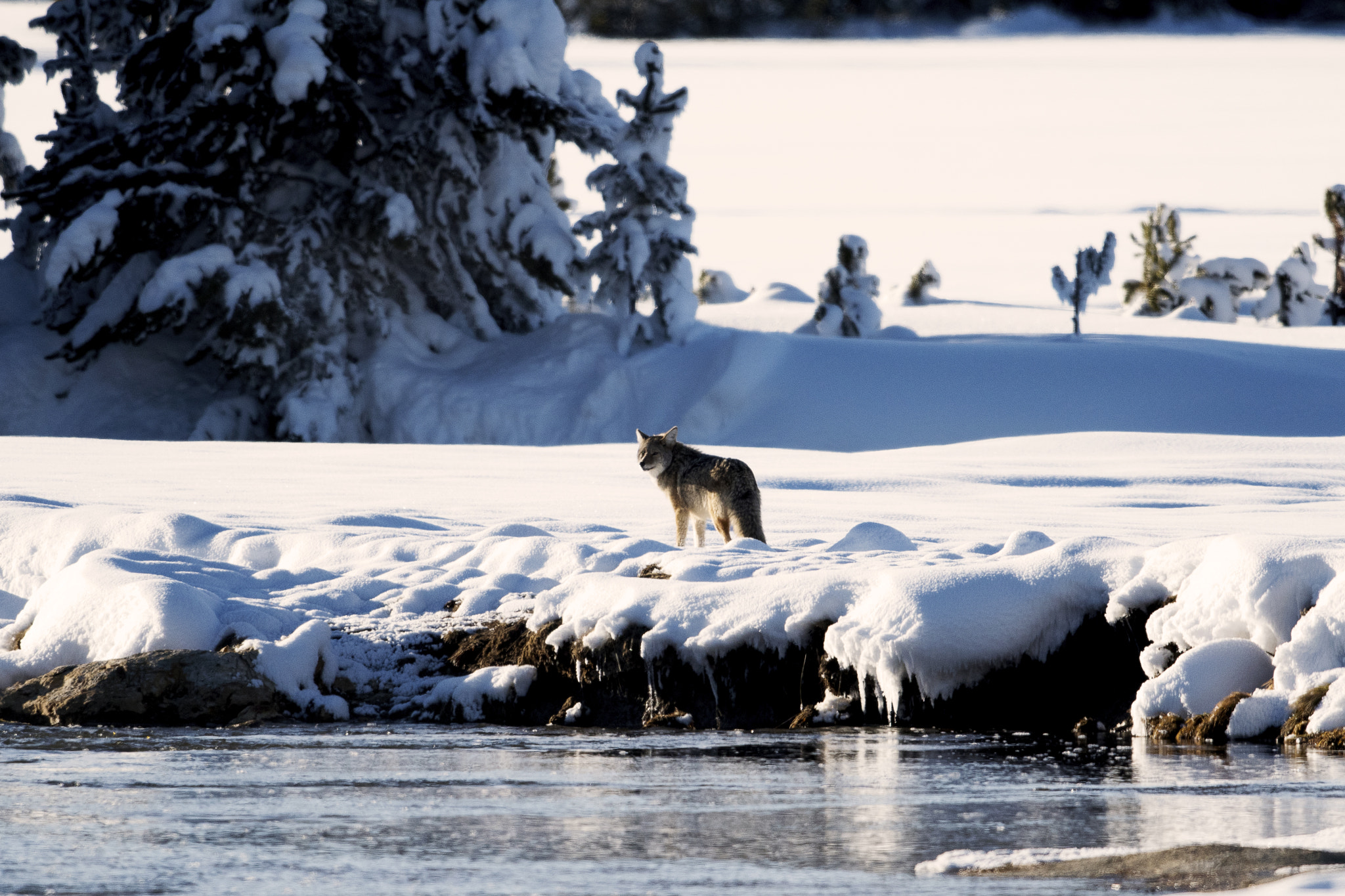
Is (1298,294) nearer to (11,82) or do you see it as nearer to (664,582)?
(11,82)

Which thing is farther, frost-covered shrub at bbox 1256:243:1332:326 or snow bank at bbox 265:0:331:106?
frost-covered shrub at bbox 1256:243:1332:326

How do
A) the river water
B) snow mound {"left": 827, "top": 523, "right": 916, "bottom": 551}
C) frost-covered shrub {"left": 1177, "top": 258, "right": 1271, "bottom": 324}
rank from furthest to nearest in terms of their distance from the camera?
frost-covered shrub {"left": 1177, "top": 258, "right": 1271, "bottom": 324}, snow mound {"left": 827, "top": 523, "right": 916, "bottom": 551}, the river water

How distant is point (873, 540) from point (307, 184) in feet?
68.3

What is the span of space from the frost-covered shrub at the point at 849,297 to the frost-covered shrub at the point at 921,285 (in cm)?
1656

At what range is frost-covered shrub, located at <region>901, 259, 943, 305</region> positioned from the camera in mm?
54156

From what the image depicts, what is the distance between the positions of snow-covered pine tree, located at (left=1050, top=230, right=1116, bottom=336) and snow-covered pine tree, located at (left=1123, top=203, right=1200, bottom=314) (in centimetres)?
1377

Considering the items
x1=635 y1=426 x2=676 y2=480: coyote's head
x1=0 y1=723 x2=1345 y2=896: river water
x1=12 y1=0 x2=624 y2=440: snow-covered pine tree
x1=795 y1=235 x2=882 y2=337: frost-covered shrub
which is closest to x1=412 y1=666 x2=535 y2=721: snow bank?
x1=0 y1=723 x2=1345 y2=896: river water

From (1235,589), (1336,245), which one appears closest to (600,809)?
(1235,589)

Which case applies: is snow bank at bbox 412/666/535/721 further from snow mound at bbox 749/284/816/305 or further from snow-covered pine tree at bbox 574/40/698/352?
snow mound at bbox 749/284/816/305

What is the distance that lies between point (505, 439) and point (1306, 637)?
20.5 m

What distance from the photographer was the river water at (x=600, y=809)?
498 cm

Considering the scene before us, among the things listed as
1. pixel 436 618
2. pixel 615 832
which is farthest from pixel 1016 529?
pixel 615 832

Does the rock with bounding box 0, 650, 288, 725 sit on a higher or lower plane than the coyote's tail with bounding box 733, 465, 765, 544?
lower

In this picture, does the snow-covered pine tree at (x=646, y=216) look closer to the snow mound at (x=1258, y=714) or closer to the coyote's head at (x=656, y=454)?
the coyote's head at (x=656, y=454)
